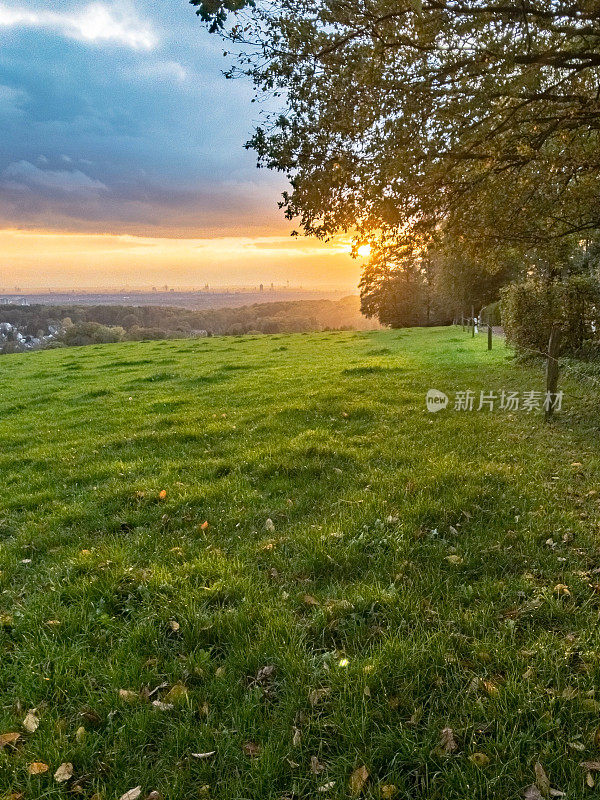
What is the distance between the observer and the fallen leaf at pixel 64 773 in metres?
3.13

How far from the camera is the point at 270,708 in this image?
3643mm

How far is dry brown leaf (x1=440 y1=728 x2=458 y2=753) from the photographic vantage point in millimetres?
3227

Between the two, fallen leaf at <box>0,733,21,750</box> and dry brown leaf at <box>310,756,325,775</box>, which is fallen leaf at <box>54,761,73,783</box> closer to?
fallen leaf at <box>0,733,21,750</box>

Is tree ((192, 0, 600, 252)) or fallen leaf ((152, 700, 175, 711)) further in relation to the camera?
tree ((192, 0, 600, 252))

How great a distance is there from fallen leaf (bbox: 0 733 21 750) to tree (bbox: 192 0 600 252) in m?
8.41

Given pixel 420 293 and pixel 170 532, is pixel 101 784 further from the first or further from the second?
pixel 420 293

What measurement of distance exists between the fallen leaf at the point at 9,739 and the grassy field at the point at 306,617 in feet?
0.05

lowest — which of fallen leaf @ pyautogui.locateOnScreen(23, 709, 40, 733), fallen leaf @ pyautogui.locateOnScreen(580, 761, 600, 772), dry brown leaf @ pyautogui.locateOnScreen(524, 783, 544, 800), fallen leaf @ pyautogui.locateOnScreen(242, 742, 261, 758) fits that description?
fallen leaf @ pyautogui.locateOnScreen(23, 709, 40, 733)

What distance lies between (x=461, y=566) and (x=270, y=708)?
2617mm

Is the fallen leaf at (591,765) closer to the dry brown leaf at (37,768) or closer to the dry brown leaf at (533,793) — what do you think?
the dry brown leaf at (533,793)

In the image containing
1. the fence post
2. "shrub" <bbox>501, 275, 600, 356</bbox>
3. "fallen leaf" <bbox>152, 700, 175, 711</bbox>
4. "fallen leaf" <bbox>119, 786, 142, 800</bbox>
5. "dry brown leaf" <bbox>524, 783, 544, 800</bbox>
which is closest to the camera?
"dry brown leaf" <bbox>524, 783, 544, 800</bbox>

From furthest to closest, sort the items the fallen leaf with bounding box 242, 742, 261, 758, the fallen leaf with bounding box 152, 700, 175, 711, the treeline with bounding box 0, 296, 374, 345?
the treeline with bounding box 0, 296, 374, 345 → the fallen leaf with bounding box 152, 700, 175, 711 → the fallen leaf with bounding box 242, 742, 261, 758

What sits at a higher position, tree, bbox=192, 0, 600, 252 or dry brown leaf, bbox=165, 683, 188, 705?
tree, bbox=192, 0, 600, 252

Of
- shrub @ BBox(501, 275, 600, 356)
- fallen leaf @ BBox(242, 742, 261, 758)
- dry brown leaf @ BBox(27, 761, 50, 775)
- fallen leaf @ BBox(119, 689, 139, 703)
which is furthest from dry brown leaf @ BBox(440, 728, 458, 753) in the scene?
shrub @ BBox(501, 275, 600, 356)
